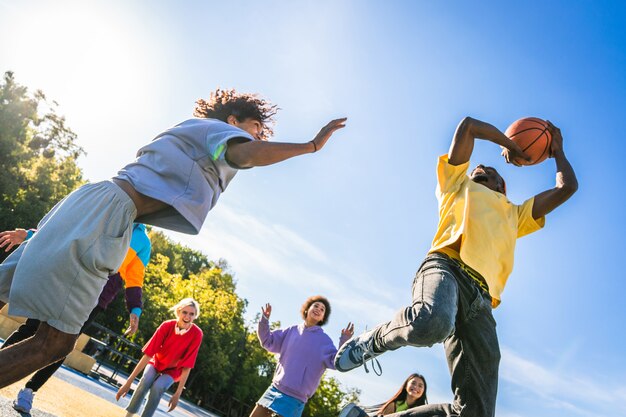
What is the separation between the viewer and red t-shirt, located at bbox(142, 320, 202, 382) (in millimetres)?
6984

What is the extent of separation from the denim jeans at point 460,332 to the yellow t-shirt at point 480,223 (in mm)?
179

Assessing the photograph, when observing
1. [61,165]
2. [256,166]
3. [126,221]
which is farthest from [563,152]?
[61,165]

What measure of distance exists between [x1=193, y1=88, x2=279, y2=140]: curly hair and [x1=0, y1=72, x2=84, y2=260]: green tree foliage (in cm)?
3571

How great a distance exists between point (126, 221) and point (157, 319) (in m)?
36.8

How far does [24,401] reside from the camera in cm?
444

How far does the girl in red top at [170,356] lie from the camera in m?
6.77

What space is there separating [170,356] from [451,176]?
4779 millimetres

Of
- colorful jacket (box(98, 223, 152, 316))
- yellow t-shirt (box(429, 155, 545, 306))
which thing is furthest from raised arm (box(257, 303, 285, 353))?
yellow t-shirt (box(429, 155, 545, 306))

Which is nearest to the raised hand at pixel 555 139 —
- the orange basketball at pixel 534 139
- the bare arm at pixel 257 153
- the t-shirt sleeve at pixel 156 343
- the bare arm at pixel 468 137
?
the orange basketball at pixel 534 139

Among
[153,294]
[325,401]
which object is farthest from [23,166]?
[325,401]

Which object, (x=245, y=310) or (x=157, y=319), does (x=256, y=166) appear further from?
(x=245, y=310)

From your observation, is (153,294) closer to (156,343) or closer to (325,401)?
(325,401)

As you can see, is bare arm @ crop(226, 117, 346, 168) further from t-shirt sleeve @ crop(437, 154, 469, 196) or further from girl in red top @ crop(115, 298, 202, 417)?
girl in red top @ crop(115, 298, 202, 417)

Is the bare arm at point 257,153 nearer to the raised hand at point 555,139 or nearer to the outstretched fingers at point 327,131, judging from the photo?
the outstretched fingers at point 327,131
